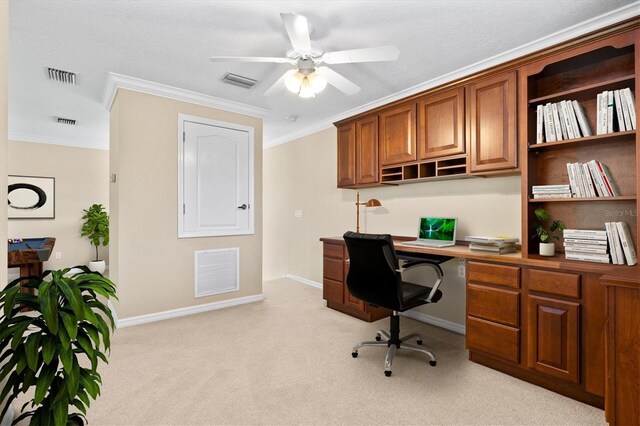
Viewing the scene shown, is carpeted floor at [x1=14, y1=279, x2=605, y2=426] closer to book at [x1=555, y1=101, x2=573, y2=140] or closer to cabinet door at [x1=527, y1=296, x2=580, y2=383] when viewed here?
cabinet door at [x1=527, y1=296, x2=580, y2=383]

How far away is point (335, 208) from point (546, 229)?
264cm

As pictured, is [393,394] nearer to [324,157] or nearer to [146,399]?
[146,399]

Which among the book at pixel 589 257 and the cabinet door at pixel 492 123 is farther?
the cabinet door at pixel 492 123

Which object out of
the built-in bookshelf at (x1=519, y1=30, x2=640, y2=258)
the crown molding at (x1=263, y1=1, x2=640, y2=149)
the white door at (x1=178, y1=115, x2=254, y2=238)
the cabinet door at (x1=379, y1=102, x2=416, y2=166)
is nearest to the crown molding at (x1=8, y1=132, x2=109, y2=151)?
the white door at (x1=178, y1=115, x2=254, y2=238)

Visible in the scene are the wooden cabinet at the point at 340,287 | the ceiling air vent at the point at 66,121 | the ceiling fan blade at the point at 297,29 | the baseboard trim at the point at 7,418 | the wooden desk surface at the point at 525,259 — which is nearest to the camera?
the baseboard trim at the point at 7,418

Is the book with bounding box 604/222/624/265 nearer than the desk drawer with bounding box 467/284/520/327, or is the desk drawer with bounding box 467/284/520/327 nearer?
the book with bounding box 604/222/624/265

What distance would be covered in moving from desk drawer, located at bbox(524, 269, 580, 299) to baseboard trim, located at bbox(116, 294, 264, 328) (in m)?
3.11

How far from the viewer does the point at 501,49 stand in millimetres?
2672

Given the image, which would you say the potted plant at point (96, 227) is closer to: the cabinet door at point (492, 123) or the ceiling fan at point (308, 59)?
the ceiling fan at point (308, 59)

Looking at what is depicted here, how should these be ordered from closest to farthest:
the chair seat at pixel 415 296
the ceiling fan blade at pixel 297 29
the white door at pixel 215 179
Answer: the ceiling fan blade at pixel 297 29 → the chair seat at pixel 415 296 → the white door at pixel 215 179

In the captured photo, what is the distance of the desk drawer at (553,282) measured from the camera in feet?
6.63

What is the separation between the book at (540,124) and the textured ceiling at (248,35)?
585 millimetres

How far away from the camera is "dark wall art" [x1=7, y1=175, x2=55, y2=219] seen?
5438 mm

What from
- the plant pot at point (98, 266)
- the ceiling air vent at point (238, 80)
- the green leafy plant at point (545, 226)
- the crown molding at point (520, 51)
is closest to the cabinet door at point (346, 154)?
the crown molding at point (520, 51)
